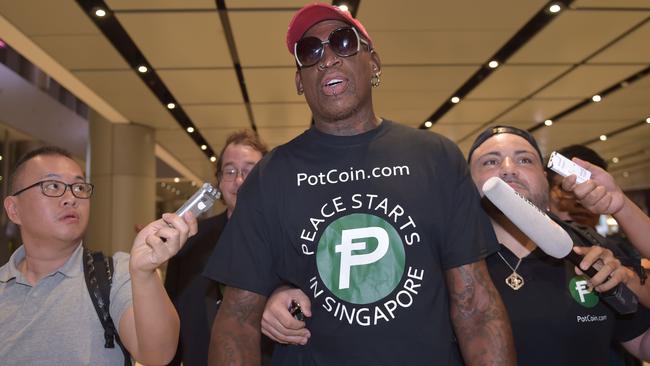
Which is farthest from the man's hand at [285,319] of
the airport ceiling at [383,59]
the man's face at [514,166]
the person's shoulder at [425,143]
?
the airport ceiling at [383,59]

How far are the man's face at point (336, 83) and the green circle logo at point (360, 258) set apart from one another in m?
0.34

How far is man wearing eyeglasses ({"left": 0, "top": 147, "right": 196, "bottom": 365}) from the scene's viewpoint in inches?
69.0

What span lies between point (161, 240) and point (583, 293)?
1413 mm

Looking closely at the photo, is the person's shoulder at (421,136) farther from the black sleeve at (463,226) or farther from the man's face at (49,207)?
the man's face at (49,207)

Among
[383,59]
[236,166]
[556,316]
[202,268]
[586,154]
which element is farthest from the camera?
[383,59]

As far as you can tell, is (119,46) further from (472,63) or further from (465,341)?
(465,341)

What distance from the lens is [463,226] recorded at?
1.60 m

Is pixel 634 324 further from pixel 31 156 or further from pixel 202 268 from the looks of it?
pixel 31 156

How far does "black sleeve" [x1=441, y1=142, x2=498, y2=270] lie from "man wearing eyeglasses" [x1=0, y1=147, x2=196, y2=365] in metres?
0.72

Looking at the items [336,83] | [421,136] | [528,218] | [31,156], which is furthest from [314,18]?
[31,156]

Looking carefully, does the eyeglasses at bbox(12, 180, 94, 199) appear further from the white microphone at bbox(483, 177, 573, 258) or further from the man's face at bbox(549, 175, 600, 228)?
the man's face at bbox(549, 175, 600, 228)

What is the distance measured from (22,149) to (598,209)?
819 centimetres

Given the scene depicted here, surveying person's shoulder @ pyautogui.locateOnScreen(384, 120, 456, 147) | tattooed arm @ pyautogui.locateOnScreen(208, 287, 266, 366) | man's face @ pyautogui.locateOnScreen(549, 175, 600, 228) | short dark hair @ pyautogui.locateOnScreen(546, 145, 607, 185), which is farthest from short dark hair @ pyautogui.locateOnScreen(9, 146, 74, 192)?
man's face @ pyautogui.locateOnScreen(549, 175, 600, 228)

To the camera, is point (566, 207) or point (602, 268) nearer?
point (602, 268)
